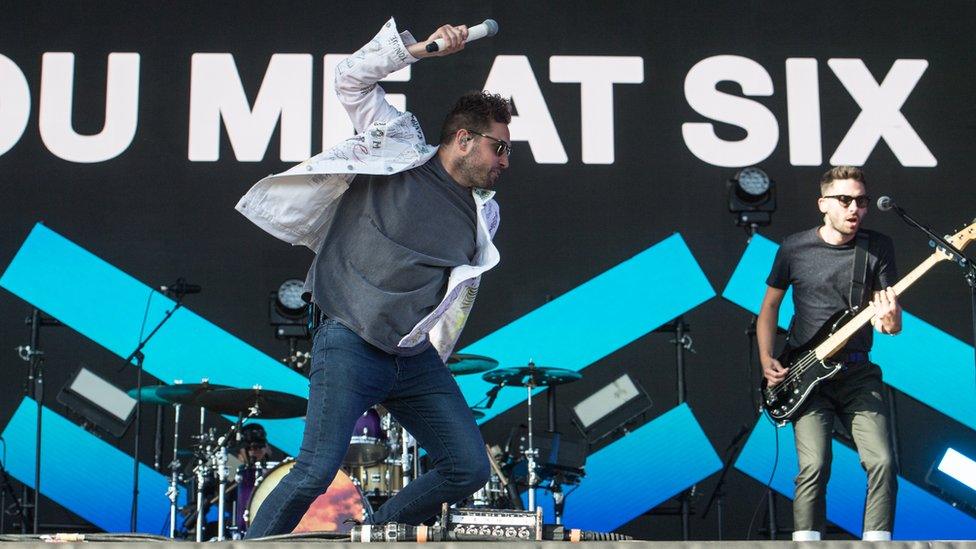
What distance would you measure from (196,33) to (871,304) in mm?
4463

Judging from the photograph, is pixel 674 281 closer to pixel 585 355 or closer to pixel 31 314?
pixel 585 355

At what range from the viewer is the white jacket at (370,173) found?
11.3 ft

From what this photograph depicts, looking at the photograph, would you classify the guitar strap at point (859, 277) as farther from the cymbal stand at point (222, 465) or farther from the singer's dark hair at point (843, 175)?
the cymbal stand at point (222, 465)

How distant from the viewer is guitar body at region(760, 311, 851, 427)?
4.59m

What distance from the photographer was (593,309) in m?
7.05

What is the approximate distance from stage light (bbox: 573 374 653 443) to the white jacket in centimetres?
319

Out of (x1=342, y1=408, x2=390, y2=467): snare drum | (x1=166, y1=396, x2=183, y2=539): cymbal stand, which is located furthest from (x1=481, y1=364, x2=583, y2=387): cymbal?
(x1=166, y1=396, x2=183, y2=539): cymbal stand

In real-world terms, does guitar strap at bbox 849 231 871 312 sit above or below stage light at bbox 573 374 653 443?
above

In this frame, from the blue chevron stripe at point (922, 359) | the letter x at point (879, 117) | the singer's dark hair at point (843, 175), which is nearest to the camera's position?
the singer's dark hair at point (843, 175)

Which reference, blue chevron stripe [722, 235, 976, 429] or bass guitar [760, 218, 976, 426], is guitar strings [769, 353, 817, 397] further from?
blue chevron stripe [722, 235, 976, 429]

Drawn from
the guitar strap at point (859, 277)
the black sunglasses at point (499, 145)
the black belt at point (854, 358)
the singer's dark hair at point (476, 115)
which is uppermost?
the singer's dark hair at point (476, 115)

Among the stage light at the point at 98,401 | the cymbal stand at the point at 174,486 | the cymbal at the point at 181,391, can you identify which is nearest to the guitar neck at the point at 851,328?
the cymbal at the point at 181,391

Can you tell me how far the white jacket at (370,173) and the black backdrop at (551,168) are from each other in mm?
3381

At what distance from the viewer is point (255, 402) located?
5777 millimetres
